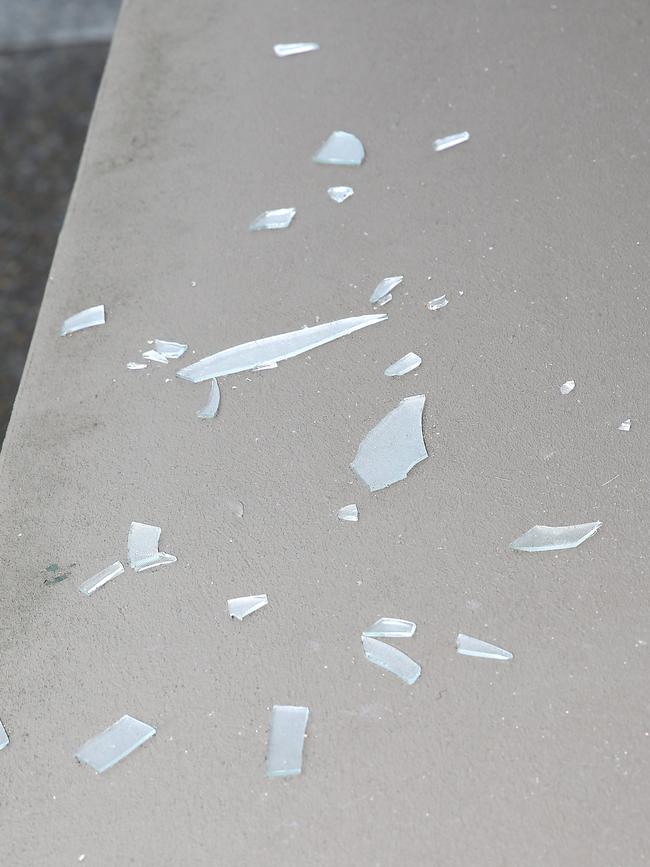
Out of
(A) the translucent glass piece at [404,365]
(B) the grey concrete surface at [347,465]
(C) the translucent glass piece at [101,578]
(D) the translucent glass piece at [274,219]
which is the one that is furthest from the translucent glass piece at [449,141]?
(C) the translucent glass piece at [101,578]

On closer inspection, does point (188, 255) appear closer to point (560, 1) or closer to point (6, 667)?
point (6, 667)

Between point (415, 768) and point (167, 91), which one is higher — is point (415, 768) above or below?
below

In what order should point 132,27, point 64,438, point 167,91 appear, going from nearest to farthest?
point 64,438
point 167,91
point 132,27

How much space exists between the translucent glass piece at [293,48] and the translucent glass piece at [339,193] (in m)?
0.25

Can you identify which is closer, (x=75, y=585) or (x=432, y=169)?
(x=75, y=585)

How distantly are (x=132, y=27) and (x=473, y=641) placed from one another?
933 mm

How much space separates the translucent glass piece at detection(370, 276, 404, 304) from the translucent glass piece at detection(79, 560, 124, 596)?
0.32 m

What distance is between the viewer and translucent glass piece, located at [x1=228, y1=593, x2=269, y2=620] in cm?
71

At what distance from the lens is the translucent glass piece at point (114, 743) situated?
25.5 inches

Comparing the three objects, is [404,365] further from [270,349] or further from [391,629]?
[391,629]

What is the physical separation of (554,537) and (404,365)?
0.20 meters

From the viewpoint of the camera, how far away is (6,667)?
0.71 metres

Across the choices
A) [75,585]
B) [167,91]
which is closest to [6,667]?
[75,585]

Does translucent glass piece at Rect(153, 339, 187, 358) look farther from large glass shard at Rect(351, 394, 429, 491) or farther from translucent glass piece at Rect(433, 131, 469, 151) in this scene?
translucent glass piece at Rect(433, 131, 469, 151)
